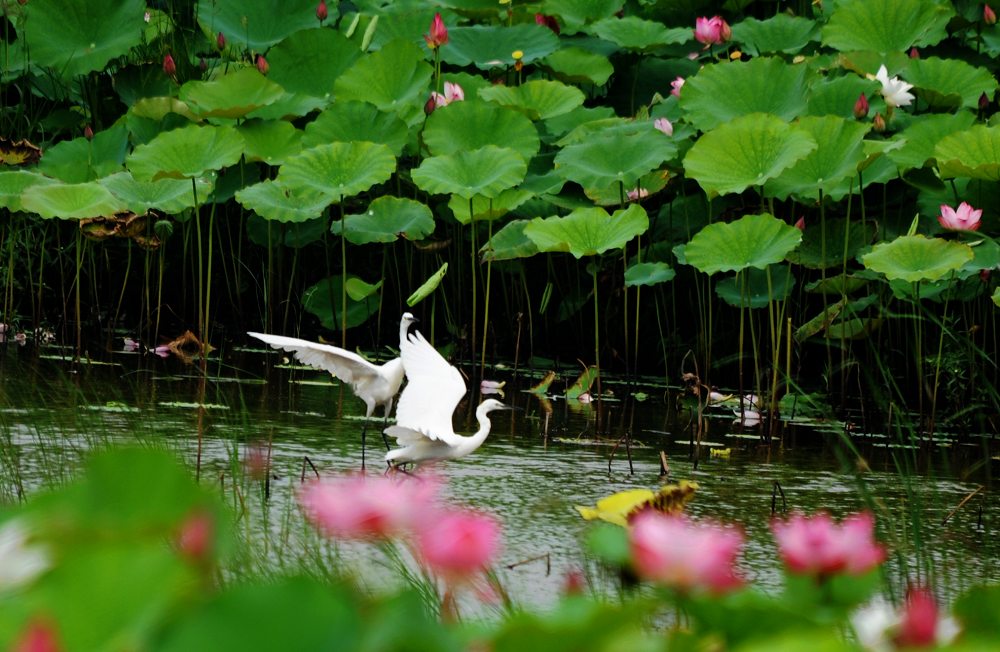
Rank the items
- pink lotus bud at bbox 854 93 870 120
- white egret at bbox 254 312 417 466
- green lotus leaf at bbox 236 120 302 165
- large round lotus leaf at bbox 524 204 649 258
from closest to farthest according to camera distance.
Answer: white egret at bbox 254 312 417 466
large round lotus leaf at bbox 524 204 649 258
pink lotus bud at bbox 854 93 870 120
green lotus leaf at bbox 236 120 302 165

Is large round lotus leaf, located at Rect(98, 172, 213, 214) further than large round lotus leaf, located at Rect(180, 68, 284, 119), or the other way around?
large round lotus leaf, located at Rect(180, 68, 284, 119)

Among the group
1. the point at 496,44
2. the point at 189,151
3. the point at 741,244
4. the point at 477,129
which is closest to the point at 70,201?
the point at 189,151

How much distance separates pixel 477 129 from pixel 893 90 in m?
1.48

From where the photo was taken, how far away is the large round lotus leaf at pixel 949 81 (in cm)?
502

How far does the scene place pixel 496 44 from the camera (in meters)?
5.66

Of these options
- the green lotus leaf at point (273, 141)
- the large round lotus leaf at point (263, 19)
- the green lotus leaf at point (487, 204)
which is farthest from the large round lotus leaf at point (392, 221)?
the large round lotus leaf at point (263, 19)

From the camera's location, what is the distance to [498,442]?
3.67 metres

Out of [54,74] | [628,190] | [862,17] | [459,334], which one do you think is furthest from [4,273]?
[862,17]

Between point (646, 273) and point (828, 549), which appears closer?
point (828, 549)

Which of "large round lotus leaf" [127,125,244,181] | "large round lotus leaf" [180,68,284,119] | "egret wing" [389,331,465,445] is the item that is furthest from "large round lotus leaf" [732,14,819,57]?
"egret wing" [389,331,465,445]

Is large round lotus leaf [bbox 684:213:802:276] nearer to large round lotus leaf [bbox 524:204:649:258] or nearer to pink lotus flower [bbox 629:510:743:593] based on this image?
large round lotus leaf [bbox 524:204:649:258]

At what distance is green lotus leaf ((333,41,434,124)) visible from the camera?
5234 mm

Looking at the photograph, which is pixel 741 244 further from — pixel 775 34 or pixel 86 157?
pixel 86 157

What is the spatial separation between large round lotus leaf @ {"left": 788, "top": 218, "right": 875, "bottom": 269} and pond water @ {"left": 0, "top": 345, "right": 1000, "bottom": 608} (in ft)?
2.02
